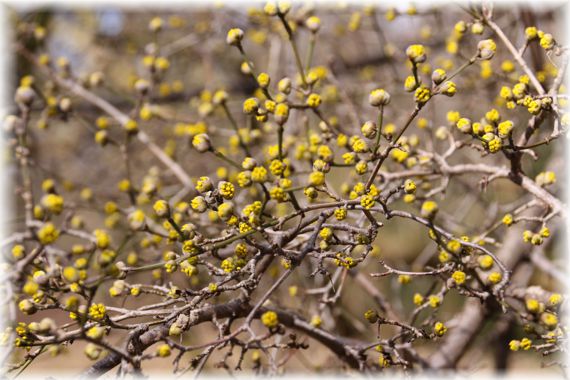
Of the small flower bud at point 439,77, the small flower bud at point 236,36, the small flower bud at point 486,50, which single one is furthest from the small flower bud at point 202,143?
the small flower bud at point 486,50

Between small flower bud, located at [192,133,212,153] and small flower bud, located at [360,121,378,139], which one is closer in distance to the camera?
small flower bud, located at [360,121,378,139]

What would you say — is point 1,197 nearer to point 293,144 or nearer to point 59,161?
point 293,144

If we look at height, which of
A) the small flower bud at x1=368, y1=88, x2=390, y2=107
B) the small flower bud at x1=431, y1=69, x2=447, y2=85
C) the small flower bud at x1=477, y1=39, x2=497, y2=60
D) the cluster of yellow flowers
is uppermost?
the small flower bud at x1=477, y1=39, x2=497, y2=60

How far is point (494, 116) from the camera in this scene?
1.86 m

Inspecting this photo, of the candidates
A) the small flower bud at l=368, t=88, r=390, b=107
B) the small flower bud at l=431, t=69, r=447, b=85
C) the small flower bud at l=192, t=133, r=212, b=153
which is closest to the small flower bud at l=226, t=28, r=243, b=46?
the small flower bud at l=192, t=133, r=212, b=153

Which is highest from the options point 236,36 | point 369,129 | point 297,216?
point 236,36

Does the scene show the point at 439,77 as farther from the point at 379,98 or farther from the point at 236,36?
the point at 236,36

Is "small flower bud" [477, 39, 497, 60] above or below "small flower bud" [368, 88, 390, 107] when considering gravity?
above

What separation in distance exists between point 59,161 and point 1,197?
7.91 ft

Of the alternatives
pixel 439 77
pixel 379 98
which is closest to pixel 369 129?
pixel 379 98

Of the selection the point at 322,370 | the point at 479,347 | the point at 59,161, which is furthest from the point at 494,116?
the point at 59,161

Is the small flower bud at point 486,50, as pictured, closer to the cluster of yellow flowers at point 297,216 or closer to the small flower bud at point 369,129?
the cluster of yellow flowers at point 297,216

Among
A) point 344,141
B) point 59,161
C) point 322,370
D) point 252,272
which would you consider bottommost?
point 322,370

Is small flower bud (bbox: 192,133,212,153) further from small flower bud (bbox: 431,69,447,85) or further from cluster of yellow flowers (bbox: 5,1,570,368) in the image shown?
small flower bud (bbox: 431,69,447,85)
